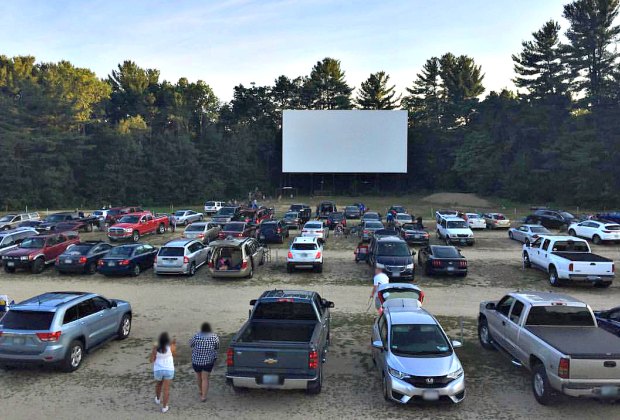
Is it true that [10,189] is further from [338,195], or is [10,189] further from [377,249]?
[377,249]

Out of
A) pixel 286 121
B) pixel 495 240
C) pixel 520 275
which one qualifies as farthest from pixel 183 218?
pixel 286 121

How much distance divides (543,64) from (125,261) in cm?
7560

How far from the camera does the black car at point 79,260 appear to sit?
19531mm

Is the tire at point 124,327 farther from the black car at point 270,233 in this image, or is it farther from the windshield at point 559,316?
the black car at point 270,233

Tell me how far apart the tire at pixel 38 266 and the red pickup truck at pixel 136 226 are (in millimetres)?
7563

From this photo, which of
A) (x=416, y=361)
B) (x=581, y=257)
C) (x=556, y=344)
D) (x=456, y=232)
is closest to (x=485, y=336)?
(x=556, y=344)

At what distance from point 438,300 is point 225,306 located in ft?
22.2

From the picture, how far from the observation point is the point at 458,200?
6875 cm

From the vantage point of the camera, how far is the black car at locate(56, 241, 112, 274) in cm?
1953

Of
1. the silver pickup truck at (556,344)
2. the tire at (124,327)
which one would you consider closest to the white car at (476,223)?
the silver pickup truck at (556,344)

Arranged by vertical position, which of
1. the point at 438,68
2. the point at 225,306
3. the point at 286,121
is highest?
the point at 438,68

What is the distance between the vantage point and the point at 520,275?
64.5 feet

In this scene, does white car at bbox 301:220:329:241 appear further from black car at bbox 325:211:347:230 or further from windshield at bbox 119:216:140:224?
windshield at bbox 119:216:140:224

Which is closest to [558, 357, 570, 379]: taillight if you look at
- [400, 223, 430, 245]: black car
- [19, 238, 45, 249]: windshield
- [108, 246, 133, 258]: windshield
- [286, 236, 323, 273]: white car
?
[286, 236, 323, 273]: white car
